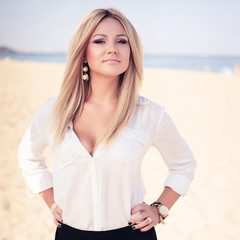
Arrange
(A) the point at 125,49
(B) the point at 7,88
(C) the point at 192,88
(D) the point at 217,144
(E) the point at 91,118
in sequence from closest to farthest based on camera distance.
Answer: (A) the point at 125,49 → (E) the point at 91,118 → (D) the point at 217,144 → (B) the point at 7,88 → (C) the point at 192,88

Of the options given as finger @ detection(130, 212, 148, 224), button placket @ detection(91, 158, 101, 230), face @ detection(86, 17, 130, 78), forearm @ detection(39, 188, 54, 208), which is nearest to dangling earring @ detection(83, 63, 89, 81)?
face @ detection(86, 17, 130, 78)

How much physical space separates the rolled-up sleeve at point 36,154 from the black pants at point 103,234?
412 millimetres

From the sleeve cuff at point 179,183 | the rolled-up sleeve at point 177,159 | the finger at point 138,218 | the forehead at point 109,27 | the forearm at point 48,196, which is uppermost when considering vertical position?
the forehead at point 109,27

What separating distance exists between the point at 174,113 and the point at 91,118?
874 centimetres

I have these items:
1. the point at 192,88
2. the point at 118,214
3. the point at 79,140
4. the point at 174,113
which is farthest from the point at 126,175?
the point at 192,88

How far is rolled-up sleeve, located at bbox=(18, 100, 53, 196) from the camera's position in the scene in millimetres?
1858

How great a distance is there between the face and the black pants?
3.28 ft

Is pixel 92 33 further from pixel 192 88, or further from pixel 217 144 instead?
pixel 192 88

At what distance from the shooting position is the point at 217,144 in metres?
7.46

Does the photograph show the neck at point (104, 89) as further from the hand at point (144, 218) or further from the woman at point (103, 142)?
the hand at point (144, 218)

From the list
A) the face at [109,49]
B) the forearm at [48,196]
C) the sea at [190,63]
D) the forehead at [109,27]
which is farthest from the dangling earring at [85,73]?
the sea at [190,63]

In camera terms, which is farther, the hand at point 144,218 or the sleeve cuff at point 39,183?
the sleeve cuff at point 39,183

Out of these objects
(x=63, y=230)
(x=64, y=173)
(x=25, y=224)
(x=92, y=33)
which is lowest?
(x=25, y=224)

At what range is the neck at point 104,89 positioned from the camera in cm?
187
